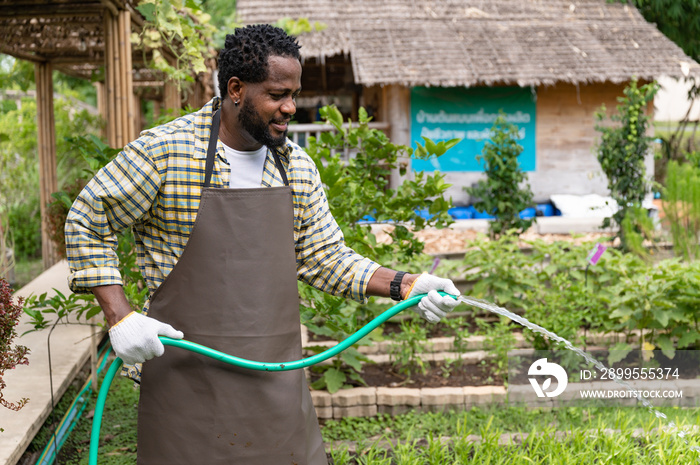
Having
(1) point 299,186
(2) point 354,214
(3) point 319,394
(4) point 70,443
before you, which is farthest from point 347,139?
(4) point 70,443

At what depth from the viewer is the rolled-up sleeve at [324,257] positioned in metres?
2.30

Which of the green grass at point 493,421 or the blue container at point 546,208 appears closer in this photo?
the green grass at point 493,421

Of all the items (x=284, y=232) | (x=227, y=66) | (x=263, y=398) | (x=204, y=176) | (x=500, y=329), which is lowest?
(x=500, y=329)

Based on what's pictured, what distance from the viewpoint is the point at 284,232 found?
84.1 inches

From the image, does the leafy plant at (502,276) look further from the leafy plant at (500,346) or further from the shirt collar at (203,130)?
the shirt collar at (203,130)

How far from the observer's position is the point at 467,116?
11.2 m

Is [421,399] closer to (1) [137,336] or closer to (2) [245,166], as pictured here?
(2) [245,166]

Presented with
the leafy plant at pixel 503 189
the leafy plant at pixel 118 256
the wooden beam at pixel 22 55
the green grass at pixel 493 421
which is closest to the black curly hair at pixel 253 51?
the leafy plant at pixel 118 256

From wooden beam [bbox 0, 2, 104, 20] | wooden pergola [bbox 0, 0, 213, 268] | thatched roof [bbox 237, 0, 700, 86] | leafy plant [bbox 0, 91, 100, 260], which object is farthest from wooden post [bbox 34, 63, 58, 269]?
thatched roof [bbox 237, 0, 700, 86]

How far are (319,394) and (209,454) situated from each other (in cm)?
205

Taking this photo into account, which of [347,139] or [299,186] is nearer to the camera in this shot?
[299,186]

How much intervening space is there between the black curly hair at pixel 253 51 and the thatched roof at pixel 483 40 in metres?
7.79

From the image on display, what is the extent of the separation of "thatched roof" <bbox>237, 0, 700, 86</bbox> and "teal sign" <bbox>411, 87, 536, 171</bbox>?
0.73 metres

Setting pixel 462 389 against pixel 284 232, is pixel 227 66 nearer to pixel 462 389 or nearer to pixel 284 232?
pixel 284 232
